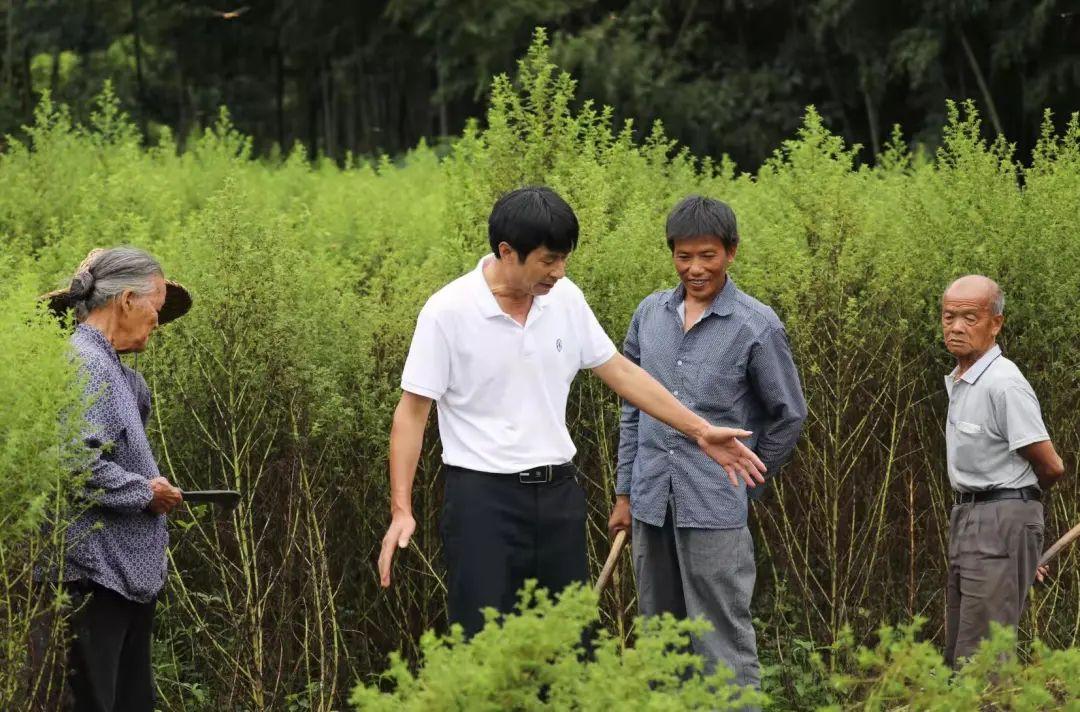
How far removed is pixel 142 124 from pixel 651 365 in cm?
2443

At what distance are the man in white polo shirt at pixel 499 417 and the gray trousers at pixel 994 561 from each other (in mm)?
1509

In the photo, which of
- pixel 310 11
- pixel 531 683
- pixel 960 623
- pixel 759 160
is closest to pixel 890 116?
pixel 759 160

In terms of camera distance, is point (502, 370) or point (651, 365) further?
point (651, 365)

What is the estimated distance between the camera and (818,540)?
245 inches

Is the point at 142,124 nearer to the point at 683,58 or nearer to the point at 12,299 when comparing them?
the point at 683,58

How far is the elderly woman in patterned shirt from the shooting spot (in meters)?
4.16

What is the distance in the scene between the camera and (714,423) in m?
4.91

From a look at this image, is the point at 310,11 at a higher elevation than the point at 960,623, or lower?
higher

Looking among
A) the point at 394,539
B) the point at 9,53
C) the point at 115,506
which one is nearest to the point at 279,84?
the point at 9,53

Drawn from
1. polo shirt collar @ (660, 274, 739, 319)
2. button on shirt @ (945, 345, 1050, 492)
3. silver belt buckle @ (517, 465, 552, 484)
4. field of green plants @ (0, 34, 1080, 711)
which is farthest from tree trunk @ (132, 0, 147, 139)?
silver belt buckle @ (517, 465, 552, 484)

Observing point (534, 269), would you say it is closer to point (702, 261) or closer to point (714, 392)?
point (702, 261)

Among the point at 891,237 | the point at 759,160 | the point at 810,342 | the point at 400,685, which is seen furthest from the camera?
the point at 759,160

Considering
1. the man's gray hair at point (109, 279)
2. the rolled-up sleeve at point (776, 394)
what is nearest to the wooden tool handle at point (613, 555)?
the rolled-up sleeve at point (776, 394)

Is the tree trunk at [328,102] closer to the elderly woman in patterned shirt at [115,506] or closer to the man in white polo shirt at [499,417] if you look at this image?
the elderly woman in patterned shirt at [115,506]
